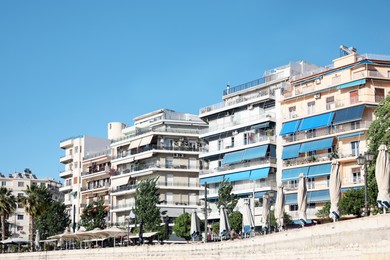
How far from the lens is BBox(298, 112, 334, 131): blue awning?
60594 mm

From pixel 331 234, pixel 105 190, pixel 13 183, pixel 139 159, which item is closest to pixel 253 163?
pixel 139 159

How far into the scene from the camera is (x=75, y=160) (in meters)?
103

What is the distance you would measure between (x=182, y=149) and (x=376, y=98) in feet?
102

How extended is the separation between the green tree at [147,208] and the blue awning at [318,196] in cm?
1645

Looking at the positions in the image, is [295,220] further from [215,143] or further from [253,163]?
[215,143]

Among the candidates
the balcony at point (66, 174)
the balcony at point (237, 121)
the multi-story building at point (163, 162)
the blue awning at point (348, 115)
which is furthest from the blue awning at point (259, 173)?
the balcony at point (66, 174)

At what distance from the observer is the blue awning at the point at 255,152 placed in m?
66.4

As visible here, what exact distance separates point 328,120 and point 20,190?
278ft

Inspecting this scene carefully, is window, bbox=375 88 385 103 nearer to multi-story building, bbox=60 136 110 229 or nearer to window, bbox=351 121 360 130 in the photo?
window, bbox=351 121 360 130

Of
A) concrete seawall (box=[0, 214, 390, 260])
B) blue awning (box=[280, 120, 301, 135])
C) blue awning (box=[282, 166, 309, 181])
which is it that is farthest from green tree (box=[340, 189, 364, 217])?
concrete seawall (box=[0, 214, 390, 260])

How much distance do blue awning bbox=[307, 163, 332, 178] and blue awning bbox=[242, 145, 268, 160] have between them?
6459mm

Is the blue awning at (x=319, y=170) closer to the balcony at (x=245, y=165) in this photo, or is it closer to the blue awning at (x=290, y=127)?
the blue awning at (x=290, y=127)

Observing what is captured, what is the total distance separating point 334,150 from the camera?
198 ft

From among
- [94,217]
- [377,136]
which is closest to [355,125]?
[377,136]
